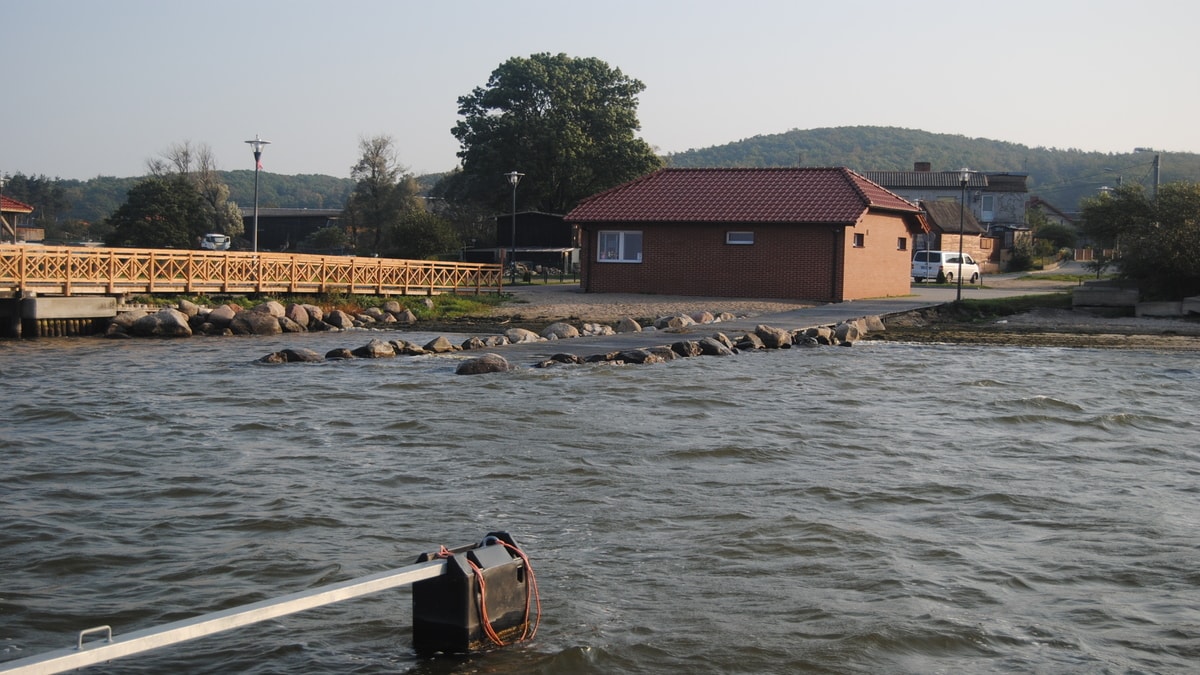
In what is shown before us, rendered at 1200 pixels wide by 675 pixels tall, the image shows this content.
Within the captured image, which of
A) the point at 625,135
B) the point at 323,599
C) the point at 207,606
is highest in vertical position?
the point at 625,135

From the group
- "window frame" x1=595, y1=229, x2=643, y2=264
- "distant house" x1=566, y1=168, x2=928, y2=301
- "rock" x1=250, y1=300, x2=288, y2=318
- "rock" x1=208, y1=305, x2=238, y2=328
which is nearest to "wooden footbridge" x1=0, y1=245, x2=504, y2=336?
"rock" x1=208, y1=305, x2=238, y2=328

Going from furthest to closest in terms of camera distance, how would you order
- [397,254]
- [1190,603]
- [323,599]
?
[397,254] → [1190,603] → [323,599]

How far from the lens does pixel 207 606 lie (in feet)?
23.5

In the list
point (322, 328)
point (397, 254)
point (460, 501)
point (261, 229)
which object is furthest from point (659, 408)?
point (261, 229)

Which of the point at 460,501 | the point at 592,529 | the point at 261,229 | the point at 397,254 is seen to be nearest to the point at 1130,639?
the point at 592,529

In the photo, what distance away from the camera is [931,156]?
531 feet

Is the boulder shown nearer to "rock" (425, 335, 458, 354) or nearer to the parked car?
"rock" (425, 335, 458, 354)

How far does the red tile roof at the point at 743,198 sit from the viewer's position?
3231 cm

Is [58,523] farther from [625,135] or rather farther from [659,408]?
[625,135]

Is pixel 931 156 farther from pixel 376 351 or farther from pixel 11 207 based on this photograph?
pixel 376 351

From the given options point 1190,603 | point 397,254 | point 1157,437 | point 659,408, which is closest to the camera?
point 1190,603

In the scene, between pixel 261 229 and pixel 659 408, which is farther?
pixel 261 229

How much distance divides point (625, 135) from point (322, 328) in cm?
3477

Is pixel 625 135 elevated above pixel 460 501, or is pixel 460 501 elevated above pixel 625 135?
pixel 625 135
